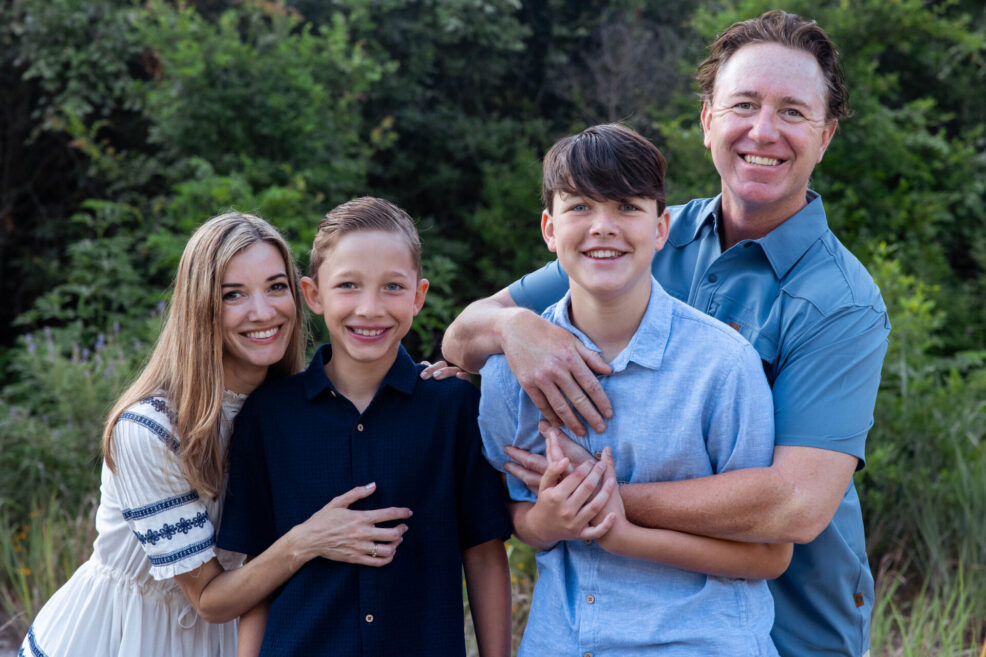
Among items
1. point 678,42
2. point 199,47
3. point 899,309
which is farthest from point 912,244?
point 199,47

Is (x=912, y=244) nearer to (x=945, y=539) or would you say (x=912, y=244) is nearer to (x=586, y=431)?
(x=945, y=539)

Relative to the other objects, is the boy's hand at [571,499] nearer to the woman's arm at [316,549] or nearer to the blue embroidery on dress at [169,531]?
the woman's arm at [316,549]

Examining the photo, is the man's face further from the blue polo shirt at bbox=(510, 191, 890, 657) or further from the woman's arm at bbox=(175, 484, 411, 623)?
the woman's arm at bbox=(175, 484, 411, 623)

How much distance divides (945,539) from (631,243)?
316 cm

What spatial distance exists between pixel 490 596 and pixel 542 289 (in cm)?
82

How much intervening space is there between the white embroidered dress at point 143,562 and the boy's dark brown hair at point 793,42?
4.91 ft

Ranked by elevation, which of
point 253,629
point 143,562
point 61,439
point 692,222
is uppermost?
point 692,222

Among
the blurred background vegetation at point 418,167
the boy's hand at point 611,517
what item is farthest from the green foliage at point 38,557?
the boy's hand at point 611,517

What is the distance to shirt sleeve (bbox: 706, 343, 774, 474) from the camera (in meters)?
1.85

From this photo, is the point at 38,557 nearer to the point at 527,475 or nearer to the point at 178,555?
the point at 178,555

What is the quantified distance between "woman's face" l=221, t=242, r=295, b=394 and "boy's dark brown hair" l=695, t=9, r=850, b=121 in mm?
1212

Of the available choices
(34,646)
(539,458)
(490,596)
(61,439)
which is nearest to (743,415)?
(539,458)

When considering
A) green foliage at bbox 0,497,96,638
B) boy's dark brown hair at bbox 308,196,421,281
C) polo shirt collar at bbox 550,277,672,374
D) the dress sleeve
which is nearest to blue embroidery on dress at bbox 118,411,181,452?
the dress sleeve

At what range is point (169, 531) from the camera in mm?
2139
